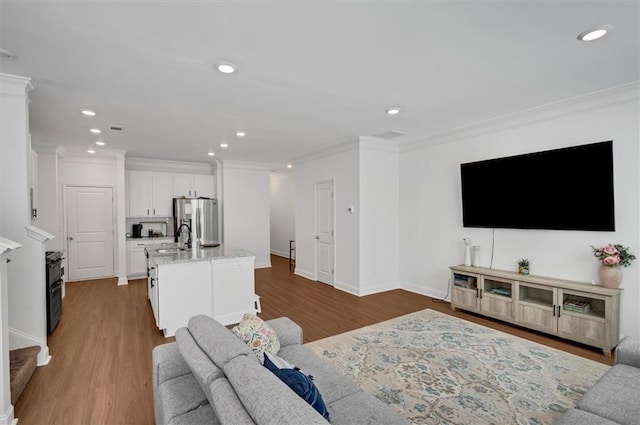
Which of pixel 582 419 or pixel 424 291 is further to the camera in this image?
pixel 424 291

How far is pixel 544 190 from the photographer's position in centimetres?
365

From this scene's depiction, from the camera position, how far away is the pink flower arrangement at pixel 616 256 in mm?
3076

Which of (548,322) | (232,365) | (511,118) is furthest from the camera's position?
(511,118)

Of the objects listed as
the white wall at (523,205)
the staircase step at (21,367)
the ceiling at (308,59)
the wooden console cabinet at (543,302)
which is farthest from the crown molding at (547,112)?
the staircase step at (21,367)

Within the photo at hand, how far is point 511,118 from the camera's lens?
396 centimetres

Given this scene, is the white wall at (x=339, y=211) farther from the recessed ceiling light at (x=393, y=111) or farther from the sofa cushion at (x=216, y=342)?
the sofa cushion at (x=216, y=342)

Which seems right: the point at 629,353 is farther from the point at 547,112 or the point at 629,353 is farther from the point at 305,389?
the point at 547,112

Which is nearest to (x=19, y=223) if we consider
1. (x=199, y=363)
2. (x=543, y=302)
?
(x=199, y=363)

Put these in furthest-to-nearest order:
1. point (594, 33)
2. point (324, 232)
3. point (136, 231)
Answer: point (136, 231)
point (324, 232)
point (594, 33)

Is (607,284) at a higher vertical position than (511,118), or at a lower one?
lower

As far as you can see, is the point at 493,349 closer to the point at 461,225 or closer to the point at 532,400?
the point at 532,400

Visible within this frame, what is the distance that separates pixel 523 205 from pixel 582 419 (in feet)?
9.49

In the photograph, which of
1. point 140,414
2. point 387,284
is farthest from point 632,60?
point 140,414

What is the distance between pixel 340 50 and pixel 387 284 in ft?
13.7
